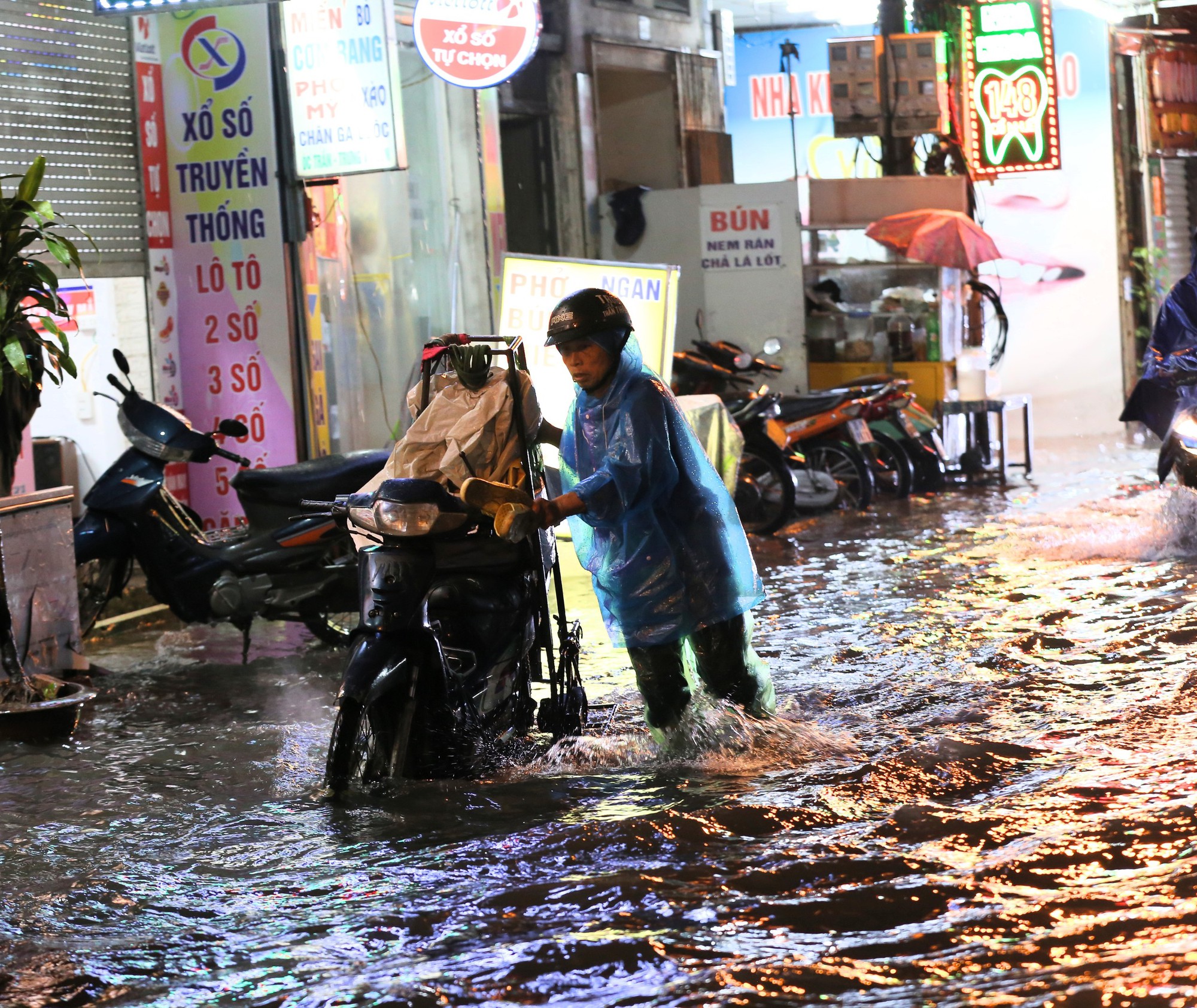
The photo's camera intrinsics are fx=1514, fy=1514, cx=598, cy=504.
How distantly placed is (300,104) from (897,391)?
20.4 ft

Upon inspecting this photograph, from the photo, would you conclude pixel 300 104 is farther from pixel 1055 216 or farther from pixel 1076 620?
pixel 1055 216

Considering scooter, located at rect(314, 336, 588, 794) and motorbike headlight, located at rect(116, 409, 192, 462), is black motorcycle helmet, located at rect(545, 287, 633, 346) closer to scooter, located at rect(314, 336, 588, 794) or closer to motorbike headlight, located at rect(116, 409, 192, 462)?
scooter, located at rect(314, 336, 588, 794)

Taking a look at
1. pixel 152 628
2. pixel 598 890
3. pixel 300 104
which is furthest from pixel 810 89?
pixel 598 890

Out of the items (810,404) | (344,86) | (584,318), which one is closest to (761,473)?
(810,404)

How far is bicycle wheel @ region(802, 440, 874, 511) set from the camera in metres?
13.2

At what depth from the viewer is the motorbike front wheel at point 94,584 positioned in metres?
7.98

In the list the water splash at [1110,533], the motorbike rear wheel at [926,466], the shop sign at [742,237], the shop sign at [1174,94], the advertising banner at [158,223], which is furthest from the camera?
the shop sign at [1174,94]

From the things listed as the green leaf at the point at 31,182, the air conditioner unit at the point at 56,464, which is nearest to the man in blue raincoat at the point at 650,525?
the green leaf at the point at 31,182

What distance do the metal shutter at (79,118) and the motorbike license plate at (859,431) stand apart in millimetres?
6196

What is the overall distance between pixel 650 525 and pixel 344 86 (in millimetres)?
6055

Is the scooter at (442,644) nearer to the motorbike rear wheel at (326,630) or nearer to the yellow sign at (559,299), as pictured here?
the motorbike rear wheel at (326,630)

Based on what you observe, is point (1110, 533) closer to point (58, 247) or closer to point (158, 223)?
point (158, 223)

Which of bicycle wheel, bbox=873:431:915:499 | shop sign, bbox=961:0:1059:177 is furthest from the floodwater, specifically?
shop sign, bbox=961:0:1059:177

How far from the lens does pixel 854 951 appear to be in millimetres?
3549
